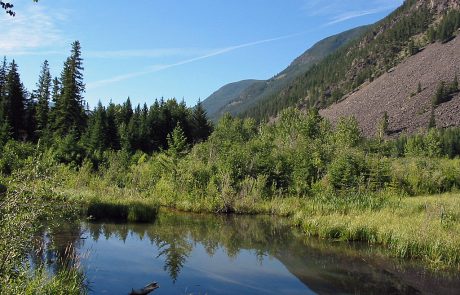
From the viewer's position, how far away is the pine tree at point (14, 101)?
5769 cm

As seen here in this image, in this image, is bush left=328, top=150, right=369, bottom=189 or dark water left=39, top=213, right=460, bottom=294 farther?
bush left=328, top=150, right=369, bottom=189

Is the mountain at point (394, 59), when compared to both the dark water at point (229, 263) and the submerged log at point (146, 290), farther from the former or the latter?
the submerged log at point (146, 290)

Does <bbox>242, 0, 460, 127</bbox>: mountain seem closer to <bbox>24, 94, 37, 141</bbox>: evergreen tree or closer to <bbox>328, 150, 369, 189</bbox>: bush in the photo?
<bbox>24, 94, 37, 141</bbox>: evergreen tree

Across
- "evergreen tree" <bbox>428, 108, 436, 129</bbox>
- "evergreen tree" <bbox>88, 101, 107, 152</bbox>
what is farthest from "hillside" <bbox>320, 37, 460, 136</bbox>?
"evergreen tree" <bbox>88, 101, 107, 152</bbox>

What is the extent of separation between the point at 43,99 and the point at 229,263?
181 feet

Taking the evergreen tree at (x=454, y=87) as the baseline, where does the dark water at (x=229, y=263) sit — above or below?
below

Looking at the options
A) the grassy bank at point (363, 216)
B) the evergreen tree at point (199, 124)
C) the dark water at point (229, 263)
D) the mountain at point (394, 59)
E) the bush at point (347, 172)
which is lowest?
Result: the dark water at point (229, 263)

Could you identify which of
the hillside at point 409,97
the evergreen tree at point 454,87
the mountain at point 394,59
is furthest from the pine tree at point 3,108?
the evergreen tree at point 454,87

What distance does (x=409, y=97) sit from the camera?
436 feet

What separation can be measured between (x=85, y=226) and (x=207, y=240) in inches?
208

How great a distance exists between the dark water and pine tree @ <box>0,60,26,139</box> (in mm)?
44895

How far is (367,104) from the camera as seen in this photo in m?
142

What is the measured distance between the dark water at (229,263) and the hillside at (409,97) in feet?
345

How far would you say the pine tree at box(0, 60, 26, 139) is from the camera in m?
57.7
